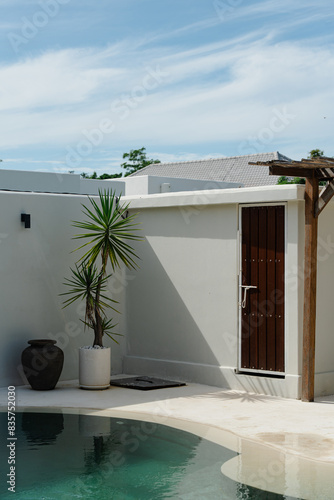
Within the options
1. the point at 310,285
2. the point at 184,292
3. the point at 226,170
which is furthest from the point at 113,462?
the point at 226,170

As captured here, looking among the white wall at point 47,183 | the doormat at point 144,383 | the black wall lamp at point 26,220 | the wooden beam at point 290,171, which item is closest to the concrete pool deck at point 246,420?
the doormat at point 144,383

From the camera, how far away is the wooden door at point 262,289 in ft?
32.1

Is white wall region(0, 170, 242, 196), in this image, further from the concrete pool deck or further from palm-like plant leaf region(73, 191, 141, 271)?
the concrete pool deck

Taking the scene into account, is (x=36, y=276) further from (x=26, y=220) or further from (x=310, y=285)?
(x=310, y=285)

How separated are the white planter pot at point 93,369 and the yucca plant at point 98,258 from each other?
0.70ft

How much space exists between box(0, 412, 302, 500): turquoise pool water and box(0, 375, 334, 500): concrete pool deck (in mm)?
235

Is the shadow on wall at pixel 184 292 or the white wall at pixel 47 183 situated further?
the white wall at pixel 47 183

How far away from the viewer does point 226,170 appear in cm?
3950

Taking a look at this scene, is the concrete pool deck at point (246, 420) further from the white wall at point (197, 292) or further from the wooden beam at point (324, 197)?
the wooden beam at point (324, 197)

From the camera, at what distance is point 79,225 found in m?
11.0

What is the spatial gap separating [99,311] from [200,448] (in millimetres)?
3618

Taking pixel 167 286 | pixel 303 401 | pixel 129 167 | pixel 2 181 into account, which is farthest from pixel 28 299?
pixel 129 167

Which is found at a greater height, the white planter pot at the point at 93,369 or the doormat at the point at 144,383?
the white planter pot at the point at 93,369

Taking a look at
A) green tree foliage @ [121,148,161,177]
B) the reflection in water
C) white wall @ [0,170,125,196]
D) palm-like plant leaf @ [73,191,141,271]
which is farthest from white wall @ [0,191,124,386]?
green tree foliage @ [121,148,161,177]
